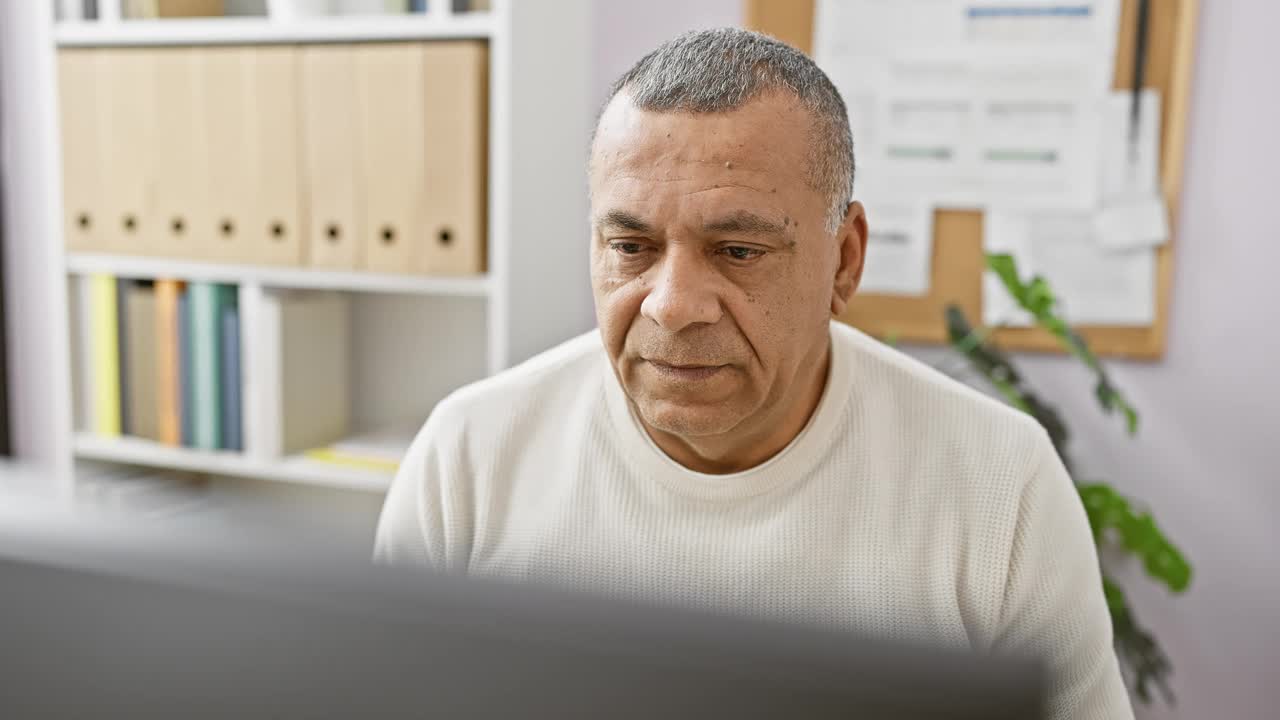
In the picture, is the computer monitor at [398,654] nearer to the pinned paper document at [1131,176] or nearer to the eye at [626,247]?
the eye at [626,247]

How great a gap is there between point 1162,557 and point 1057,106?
889 mm

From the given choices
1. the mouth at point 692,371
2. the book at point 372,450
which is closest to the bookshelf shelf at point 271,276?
the book at point 372,450

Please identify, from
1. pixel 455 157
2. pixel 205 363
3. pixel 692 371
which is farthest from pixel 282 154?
pixel 692 371

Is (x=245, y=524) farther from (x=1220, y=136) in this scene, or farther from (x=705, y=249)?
(x=1220, y=136)

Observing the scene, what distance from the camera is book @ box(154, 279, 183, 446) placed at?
2.28m

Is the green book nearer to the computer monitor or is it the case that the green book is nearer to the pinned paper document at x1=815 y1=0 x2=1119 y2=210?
the pinned paper document at x1=815 y1=0 x2=1119 y2=210

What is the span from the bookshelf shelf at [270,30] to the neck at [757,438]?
1203 mm

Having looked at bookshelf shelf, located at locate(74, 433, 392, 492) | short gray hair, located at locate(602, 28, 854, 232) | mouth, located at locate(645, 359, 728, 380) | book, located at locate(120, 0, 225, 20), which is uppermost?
book, located at locate(120, 0, 225, 20)

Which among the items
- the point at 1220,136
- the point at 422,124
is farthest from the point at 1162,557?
the point at 422,124

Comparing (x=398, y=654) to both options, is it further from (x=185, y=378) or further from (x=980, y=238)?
(x=185, y=378)

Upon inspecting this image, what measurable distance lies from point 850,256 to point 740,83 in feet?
0.78

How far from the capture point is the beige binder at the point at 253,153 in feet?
7.00

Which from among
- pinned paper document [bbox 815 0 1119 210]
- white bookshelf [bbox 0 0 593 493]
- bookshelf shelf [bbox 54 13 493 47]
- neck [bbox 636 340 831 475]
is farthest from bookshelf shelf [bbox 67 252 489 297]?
neck [bbox 636 340 831 475]

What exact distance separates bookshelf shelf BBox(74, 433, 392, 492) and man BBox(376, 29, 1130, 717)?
1116 millimetres
